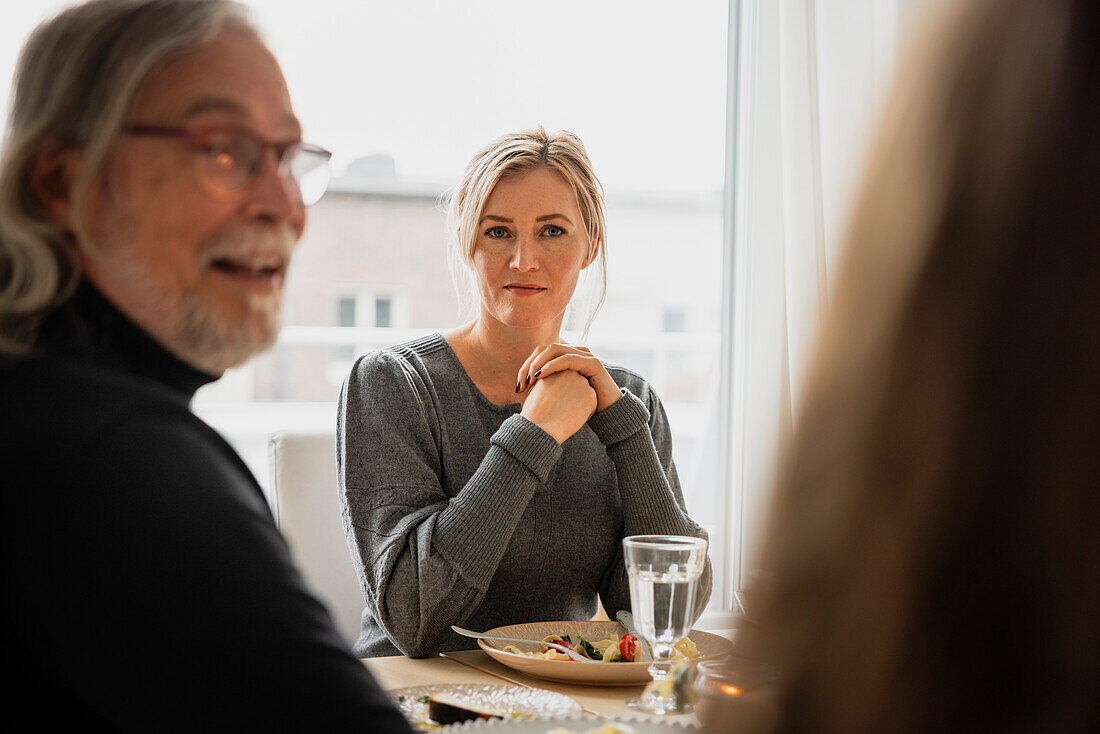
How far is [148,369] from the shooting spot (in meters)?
0.82

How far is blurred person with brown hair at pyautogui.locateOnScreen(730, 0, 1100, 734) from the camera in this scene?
0.29m

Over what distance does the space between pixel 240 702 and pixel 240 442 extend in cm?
351

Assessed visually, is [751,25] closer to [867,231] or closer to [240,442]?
[240,442]

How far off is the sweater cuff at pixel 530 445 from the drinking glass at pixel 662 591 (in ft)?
1.49

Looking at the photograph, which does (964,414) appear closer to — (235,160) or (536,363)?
(235,160)

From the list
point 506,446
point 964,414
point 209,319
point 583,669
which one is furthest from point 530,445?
point 964,414

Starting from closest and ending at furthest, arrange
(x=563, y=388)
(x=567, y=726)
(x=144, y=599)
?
(x=144, y=599) → (x=567, y=726) → (x=563, y=388)

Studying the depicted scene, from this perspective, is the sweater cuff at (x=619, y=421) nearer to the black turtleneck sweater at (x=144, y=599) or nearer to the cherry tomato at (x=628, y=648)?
the cherry tomato at (x=628, y=648)

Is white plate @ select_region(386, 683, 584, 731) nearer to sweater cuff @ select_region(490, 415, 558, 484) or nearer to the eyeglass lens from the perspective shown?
sweater cuff @ select_region(490, 415, 558, 484)

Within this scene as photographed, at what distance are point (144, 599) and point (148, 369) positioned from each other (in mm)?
314

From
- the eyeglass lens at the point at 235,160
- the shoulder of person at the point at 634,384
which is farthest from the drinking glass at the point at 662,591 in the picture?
the shoulder of person at the point at 634,384

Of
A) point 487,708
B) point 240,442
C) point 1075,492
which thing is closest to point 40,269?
point 487,708

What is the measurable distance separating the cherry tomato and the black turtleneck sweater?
0.64 meters

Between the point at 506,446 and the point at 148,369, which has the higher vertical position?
the point at 148,369
